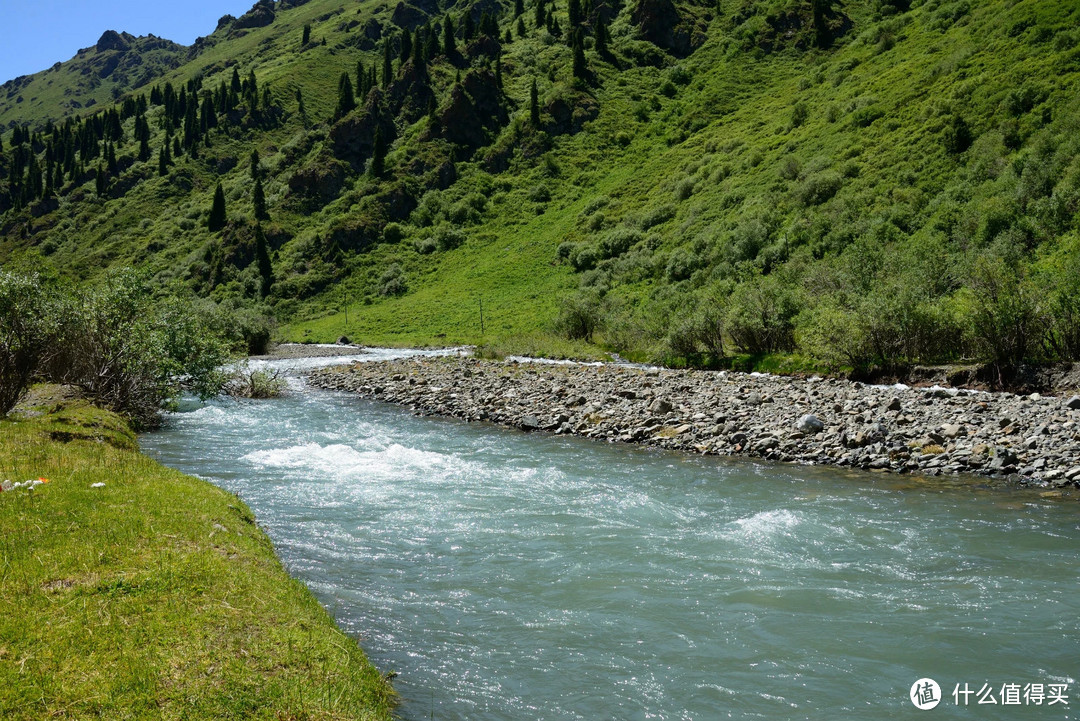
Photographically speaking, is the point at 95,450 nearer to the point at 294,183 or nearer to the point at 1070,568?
the point at 1070,568

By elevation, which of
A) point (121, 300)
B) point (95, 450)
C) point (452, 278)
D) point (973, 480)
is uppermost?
point (452, 278)

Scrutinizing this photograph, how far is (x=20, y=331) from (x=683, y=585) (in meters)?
20.8

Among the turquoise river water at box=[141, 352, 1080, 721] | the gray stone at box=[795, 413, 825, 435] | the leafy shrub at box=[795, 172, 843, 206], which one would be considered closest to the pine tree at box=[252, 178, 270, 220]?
the leafy shrub at box=[795, 172, 843, 206]

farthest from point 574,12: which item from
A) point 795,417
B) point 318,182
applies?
point 795,417

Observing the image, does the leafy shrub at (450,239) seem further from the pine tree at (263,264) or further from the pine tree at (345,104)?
the pine tree at (345,104)

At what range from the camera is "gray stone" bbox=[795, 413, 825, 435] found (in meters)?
21.7

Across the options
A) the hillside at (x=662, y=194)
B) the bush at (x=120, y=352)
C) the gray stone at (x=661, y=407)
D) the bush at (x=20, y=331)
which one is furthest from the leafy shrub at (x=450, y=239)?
the bush at (x=20, y=331)

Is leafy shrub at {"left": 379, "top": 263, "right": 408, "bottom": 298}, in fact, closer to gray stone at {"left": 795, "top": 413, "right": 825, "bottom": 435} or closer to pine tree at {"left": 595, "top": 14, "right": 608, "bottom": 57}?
pine tree at {"left": 595, "top": 14, "right": 608, "bottom": 57}

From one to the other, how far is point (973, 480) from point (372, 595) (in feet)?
52.7

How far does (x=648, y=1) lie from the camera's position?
184 metres

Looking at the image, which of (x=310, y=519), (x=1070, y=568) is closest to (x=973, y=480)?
(x=1070, y=568)

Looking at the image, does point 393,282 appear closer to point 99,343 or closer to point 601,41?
point 99,343

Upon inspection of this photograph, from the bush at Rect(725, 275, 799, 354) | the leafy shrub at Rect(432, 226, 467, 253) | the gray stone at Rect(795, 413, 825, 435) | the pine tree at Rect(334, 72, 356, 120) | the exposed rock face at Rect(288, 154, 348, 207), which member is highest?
the pine tree at Rect(334, 72, 356, 120)

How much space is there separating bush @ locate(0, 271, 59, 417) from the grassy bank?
34.0 feet
